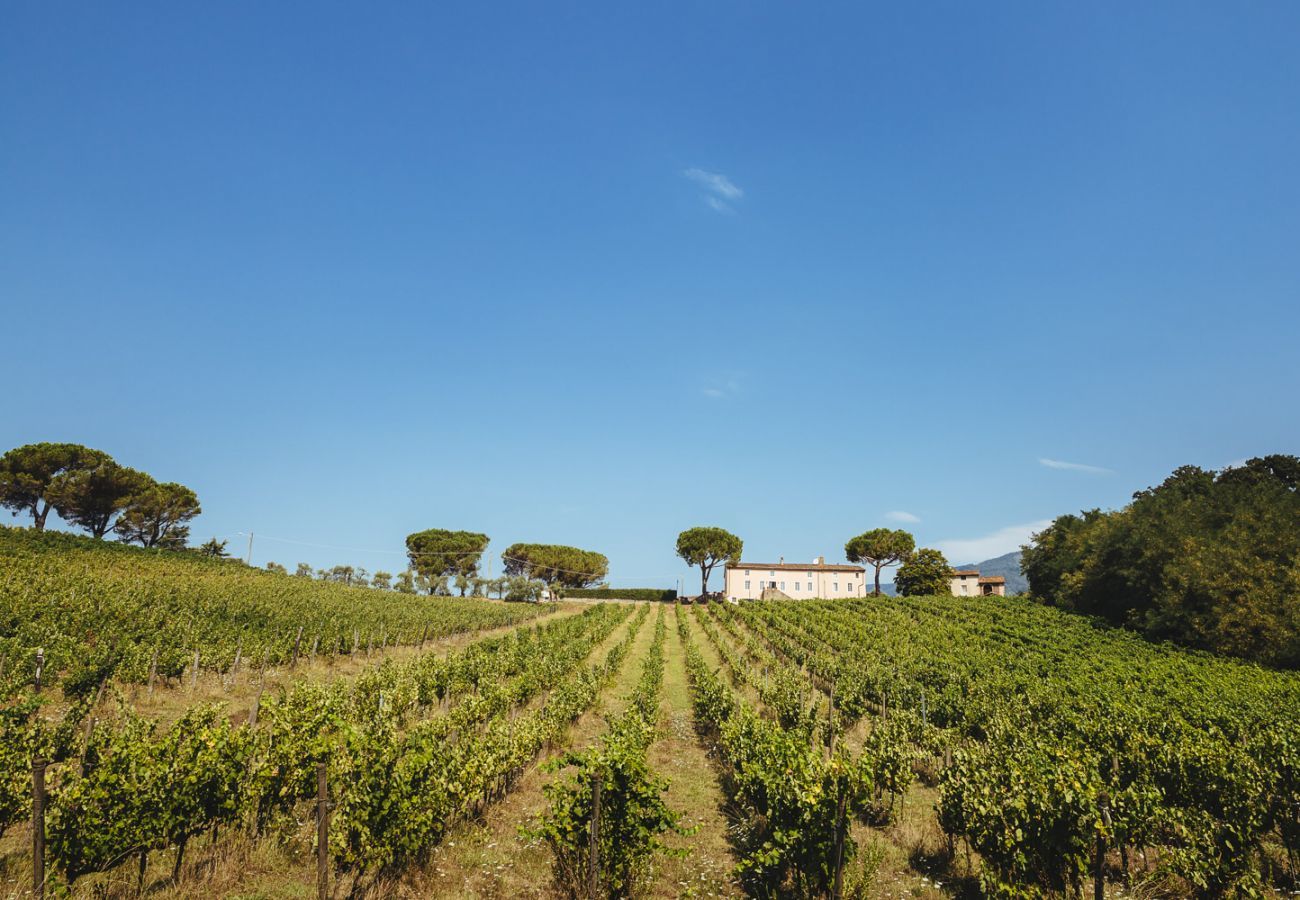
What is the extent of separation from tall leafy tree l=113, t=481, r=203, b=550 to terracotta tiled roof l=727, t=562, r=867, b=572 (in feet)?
252

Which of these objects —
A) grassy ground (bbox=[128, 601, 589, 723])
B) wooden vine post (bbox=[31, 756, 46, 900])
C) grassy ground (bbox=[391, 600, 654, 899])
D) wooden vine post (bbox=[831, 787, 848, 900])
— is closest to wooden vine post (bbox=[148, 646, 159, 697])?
grassy ground (bbox=[128, 601, 589, 723])

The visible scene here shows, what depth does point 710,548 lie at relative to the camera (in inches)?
4065

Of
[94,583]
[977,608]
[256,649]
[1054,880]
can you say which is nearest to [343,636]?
[256,649]

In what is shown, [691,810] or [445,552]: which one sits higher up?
[445,552]

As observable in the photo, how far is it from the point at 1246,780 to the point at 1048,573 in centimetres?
7928

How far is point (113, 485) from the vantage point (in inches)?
2749

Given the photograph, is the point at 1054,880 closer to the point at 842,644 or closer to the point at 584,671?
the point at 584,671

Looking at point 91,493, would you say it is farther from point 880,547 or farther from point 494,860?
point 880,547

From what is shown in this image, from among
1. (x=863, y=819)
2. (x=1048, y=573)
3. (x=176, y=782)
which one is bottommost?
(x=863, y=819)

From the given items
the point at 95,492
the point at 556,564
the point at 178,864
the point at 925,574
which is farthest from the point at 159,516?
the point at 925,574

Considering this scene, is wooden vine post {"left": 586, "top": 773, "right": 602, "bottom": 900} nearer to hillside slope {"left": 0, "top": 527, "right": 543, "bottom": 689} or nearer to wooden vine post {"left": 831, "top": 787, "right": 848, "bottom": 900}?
Answer: wooden vine post {"left": 831, "top": 787, "right": 848, "bottom": 900}

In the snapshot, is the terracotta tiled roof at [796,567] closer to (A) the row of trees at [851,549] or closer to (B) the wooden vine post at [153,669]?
(A) the row of trees at [851,549]

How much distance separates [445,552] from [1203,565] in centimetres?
9573

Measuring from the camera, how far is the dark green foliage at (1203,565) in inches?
1660
